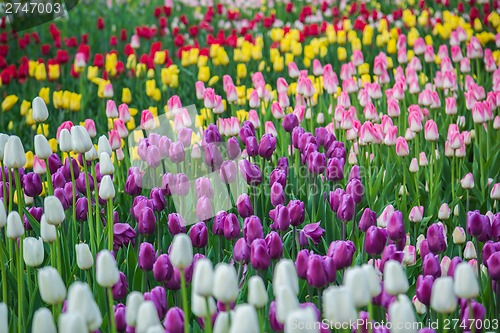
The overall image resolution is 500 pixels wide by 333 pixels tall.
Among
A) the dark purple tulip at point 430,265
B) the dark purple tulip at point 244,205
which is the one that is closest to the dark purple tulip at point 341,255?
the dark purple tulip at point 430,265

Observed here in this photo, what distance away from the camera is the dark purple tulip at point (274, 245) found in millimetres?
2316

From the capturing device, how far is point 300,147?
341 centimetres

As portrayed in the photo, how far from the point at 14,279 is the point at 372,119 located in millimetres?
2039

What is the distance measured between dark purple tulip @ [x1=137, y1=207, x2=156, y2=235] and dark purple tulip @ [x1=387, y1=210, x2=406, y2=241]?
0.82 metres

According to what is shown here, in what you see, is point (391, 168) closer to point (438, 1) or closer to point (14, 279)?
point (14, 279)

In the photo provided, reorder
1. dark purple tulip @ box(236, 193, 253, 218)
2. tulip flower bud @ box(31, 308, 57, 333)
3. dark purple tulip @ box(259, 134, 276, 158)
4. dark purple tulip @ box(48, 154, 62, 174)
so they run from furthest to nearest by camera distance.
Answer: dark purple tulip @ box(259, 134, 276, 158), dark purple tulip @ box(48, 154, 62, 174), dark purple tulip @ box(236, 193, 253, 218), tulip flower bud @ box(31, 308, 57, 333)

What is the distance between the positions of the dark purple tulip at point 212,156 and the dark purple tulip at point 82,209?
1.97 ft

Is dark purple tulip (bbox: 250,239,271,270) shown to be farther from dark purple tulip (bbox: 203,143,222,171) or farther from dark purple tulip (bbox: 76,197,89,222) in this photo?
dark purple tulip (bbox: 203,143,222,171)

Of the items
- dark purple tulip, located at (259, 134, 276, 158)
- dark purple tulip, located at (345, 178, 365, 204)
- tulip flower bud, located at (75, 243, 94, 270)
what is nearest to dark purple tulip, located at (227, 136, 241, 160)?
dark purple tulip, located at (259, 134, 276, 158)

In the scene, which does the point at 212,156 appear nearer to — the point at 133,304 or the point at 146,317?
the point at 133,304

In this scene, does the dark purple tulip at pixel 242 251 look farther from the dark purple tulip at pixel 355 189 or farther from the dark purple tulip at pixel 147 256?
the dark purple tulip at pixel 355 189

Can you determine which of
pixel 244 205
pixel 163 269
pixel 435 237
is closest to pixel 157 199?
pixel 244 205

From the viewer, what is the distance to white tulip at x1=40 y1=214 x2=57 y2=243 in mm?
2242

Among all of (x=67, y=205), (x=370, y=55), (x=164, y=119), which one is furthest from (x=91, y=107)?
(x=67, y=205)
